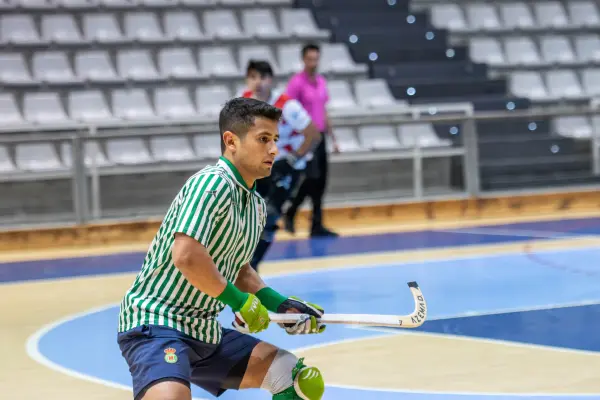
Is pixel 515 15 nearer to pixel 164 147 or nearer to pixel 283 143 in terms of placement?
pixel 164 147

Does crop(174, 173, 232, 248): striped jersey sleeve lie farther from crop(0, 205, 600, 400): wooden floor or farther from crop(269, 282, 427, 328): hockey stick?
crop(0, 205, 600, 400): wooden floor

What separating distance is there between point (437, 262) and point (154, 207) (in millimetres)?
3586

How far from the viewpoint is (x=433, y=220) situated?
14.4 m

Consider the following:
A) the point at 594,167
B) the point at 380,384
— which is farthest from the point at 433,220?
the point at 380,384

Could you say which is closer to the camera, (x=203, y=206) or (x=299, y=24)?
(x=203, y=206)

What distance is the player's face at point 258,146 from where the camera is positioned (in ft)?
14.0

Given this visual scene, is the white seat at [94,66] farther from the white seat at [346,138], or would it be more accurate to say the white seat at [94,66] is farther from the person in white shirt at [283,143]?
the person in white shirt at [283,143]

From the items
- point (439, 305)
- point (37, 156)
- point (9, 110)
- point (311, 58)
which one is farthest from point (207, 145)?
point (439, 305)

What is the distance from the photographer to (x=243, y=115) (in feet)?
14.0

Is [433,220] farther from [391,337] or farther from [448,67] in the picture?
[391,337]

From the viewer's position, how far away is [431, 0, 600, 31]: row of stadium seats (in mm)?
19062

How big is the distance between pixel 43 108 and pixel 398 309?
770 cm

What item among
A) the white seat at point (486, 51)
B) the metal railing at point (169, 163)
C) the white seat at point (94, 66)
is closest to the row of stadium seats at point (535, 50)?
the white seat at point (486, 51)

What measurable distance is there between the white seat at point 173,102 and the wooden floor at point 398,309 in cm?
263
